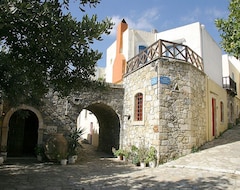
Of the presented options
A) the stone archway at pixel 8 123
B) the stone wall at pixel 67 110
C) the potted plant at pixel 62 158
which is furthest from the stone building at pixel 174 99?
the stone archway at pixel 8 123

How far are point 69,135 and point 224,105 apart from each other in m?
9.59

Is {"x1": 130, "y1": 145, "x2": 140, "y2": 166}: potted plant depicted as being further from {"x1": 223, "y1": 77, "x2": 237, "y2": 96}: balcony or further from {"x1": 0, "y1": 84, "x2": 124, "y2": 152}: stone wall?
{"x1": 223, "y1": 77, "x2": 237, "y2": 96}: balcony

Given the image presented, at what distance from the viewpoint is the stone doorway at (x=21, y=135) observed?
38.5ft

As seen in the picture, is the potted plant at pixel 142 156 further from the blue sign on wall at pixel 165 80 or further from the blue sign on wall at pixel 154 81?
the blue sign on wall at pixel 165 80

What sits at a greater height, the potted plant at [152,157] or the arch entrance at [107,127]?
the arch entrance at [107,127]

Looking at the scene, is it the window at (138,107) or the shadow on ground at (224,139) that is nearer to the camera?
the shadow on ground at (224,139)

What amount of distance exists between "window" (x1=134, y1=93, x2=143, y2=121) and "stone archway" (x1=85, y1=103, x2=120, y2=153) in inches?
62.3

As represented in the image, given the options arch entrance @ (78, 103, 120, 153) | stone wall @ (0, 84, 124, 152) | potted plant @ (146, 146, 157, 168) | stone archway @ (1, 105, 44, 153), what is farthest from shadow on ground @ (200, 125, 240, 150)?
stone archway @ (1, 105, 44, 153)

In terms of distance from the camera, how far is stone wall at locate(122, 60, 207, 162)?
8430 mm

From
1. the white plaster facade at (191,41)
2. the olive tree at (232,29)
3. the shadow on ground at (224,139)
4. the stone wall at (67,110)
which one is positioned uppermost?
the white plaster facade at (191,41)

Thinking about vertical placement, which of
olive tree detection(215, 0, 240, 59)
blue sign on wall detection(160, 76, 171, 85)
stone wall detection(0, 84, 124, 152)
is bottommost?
stone wall detection(0, 84, 124, 152)

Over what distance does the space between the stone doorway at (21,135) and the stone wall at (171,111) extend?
603cm

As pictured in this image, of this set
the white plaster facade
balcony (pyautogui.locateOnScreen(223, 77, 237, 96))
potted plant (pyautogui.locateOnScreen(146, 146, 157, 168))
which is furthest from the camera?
balcony (pyautogui.locateOnScreen(223, 77, 237, 96))

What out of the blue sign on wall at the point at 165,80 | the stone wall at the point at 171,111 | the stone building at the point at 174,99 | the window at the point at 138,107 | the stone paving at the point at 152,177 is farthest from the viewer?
the window at the point at 138,107
